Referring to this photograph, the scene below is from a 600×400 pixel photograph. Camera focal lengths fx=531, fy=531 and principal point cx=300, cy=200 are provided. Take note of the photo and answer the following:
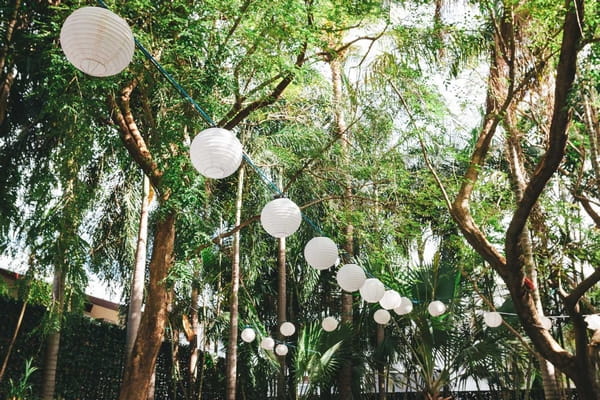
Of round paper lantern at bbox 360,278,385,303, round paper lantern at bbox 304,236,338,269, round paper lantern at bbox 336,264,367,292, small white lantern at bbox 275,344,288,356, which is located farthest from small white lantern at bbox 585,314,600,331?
small white lantern at bbox 275,344,288,356

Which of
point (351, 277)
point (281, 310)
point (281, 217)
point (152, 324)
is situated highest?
point (281, 310)

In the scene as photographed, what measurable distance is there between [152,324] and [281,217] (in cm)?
213

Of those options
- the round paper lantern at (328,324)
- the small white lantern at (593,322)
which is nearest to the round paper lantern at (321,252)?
the round paper lantern at (328,324)

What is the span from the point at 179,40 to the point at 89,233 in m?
4.27

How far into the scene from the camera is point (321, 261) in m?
4.23

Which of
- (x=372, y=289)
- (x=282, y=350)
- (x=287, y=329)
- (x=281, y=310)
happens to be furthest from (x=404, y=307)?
(x=281, y=310)

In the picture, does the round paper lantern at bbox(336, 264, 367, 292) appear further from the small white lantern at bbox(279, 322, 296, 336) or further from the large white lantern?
the small white lantern at bbox(279, 322, 296, 336)

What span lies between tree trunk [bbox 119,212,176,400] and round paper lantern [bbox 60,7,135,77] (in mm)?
2356

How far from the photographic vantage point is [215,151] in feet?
10.1

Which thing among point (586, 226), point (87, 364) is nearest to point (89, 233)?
point (87, 364)

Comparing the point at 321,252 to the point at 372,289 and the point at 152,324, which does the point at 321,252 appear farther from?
the point at 152,324

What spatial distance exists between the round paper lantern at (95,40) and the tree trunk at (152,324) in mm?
2356

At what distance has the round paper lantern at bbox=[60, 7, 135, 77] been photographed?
102 inches

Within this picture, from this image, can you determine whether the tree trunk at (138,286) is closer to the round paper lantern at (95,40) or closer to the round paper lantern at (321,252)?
the round paper lantern at (321,252)
